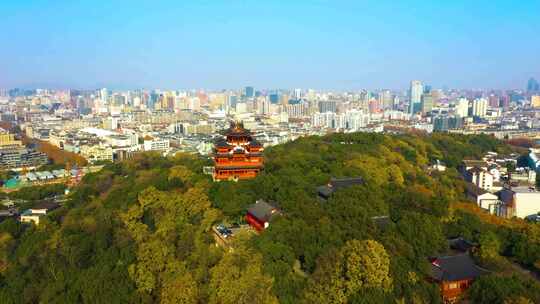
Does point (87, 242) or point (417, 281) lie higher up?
point (417, 281)

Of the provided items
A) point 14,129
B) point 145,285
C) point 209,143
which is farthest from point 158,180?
point 14,129

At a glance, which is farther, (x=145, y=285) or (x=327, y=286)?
(x=145, y=285)

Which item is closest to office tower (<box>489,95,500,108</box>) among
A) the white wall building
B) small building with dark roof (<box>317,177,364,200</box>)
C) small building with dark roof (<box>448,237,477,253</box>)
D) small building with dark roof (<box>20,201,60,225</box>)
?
the white wall building

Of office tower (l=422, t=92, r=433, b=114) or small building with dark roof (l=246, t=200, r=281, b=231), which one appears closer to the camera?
small building with dark roof (l=246, t=200, r=281, b=231)

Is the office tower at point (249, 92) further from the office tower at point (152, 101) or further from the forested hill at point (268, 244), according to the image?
the forested hill at point (268, 244)

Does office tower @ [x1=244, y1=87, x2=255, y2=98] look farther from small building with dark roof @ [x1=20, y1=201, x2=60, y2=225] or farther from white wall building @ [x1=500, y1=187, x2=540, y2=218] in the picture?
white wall building @ [x1=500, y1=187, x2=540, y2=218]

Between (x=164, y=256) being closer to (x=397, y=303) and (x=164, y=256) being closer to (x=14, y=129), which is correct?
(x=397, y=303)

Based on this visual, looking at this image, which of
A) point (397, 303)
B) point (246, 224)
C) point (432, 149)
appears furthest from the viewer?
point (432, 149)
